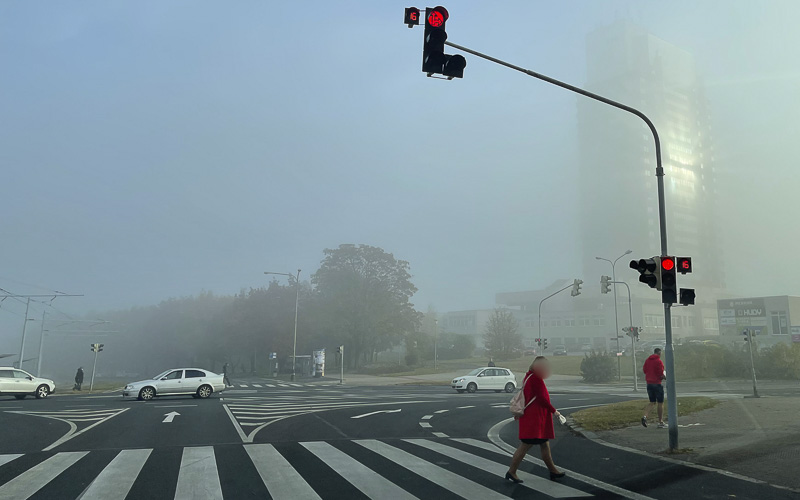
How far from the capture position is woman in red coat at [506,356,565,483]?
7711 millimetres

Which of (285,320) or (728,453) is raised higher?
(285,320)

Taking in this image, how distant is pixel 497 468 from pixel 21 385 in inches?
1189

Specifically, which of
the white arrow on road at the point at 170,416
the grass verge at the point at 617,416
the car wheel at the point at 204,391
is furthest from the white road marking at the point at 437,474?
the car wheel at the point at 204,391

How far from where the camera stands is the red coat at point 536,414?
7.74m

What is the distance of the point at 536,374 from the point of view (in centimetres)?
804

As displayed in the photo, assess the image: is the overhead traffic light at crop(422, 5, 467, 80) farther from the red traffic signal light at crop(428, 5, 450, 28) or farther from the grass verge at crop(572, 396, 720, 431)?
the grass verge at crop(572, 396, 720, 431)

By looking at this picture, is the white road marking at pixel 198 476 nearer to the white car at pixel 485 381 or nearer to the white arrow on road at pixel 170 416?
the white arrow on road at pixel 170 416

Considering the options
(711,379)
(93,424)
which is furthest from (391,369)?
(93,424)

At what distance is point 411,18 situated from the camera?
30.0 ft

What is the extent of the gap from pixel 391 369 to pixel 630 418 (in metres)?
51.0

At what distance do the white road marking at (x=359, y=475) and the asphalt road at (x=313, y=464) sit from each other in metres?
0.02

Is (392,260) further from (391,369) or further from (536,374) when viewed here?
(536,374)

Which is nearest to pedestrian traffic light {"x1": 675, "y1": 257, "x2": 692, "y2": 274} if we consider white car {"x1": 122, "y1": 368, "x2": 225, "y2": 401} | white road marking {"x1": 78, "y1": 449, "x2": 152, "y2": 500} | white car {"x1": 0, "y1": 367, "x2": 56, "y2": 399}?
white road marking {"x1": 78, "y1": 449, "x2": 152, "y2": 500}

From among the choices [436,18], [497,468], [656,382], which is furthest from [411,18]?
[656,382]
